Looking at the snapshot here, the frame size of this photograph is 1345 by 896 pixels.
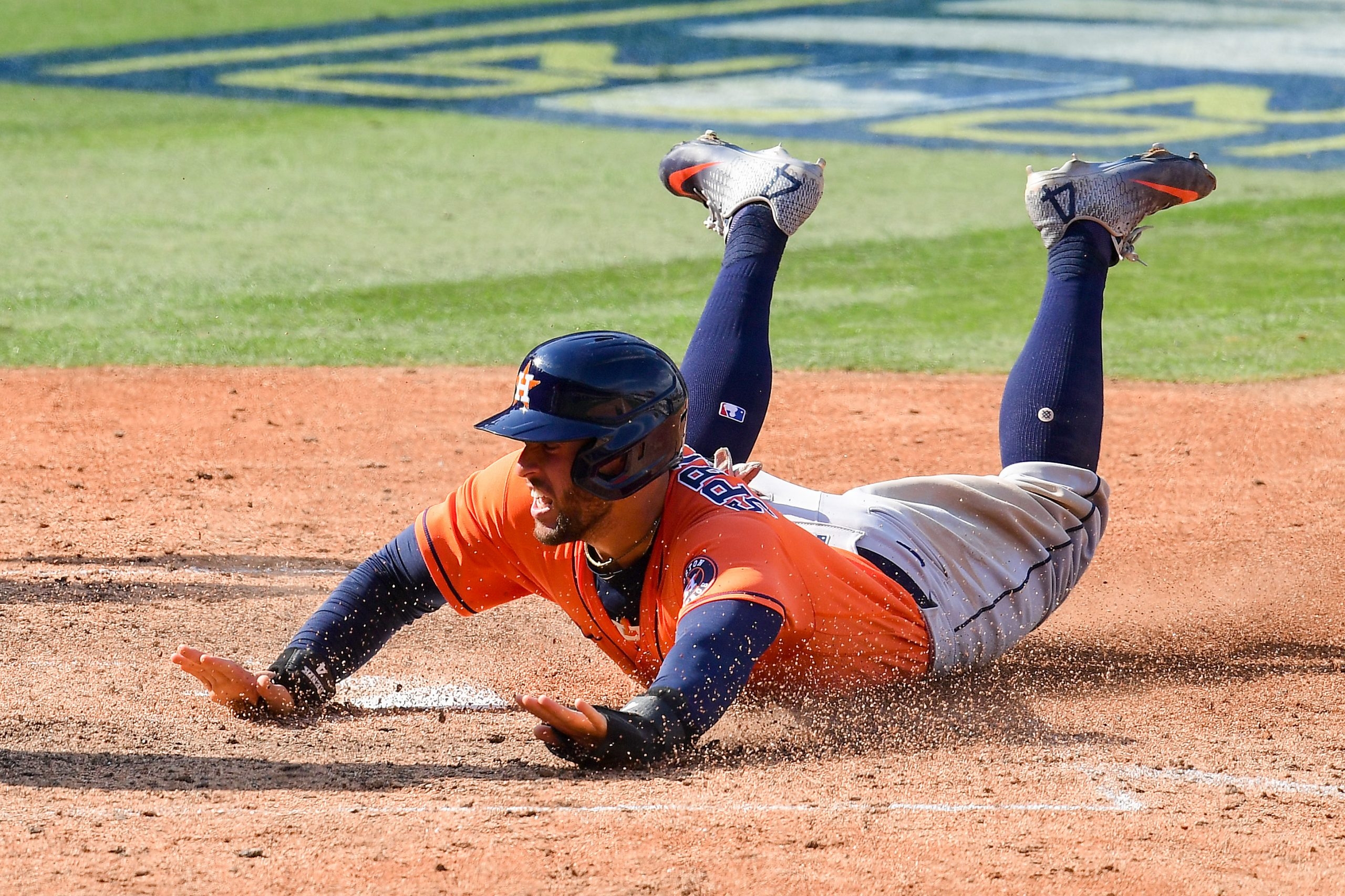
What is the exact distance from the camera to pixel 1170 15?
66.6ft

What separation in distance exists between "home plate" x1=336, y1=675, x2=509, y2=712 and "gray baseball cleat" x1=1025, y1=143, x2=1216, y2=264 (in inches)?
80.0

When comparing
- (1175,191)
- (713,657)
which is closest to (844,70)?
(1175,191)

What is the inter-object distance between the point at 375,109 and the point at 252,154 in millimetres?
2171

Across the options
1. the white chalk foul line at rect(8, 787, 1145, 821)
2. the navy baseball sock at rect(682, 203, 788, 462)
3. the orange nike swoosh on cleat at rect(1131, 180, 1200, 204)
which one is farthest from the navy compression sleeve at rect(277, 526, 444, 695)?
the orange nike swoosh on cleat at rect(1131, 180, 1200, 204)

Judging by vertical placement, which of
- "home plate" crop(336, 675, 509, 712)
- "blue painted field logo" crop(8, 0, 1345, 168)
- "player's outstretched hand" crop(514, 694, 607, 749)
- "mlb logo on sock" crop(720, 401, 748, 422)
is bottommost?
"home plate" crop(336, 675, 509, 712)

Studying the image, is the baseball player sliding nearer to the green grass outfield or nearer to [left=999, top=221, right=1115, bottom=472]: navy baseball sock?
[left=999, top=221, right=1115, bottom=472]: navy baseball sock

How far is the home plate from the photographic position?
3844 mm

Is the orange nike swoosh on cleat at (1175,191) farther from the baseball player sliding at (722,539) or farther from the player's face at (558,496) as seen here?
the player's face at (558,496)

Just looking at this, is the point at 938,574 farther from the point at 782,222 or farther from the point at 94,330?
the point at 94,330

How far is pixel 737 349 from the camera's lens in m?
4.53

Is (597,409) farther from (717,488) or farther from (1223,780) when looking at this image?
(1223,780)

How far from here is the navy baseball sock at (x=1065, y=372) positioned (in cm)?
434

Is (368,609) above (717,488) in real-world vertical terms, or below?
below

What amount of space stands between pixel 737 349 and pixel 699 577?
4.70 ft
